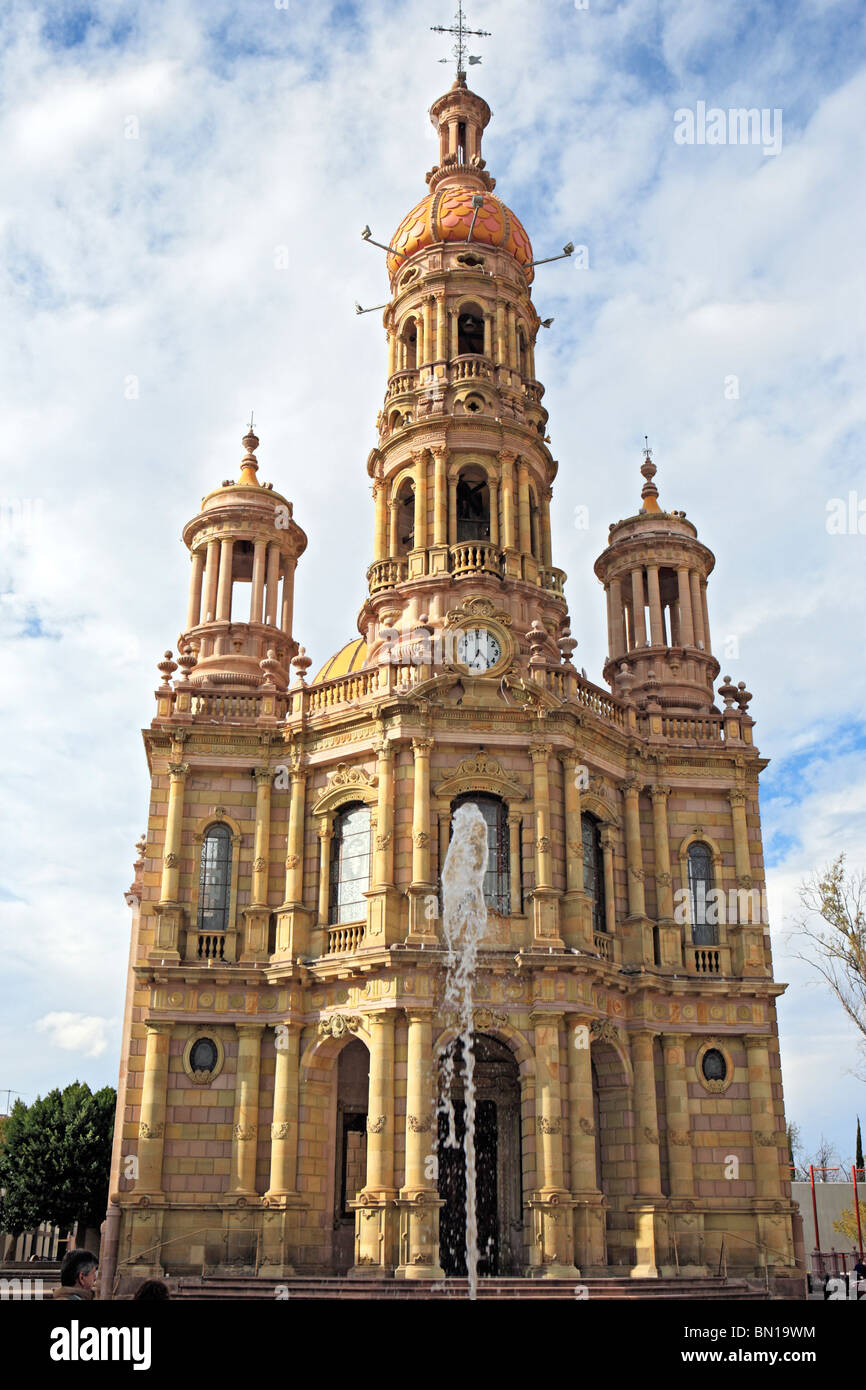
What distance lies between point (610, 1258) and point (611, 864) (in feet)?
31.4

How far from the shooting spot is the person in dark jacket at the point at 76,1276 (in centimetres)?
918

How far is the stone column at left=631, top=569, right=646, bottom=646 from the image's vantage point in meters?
42.2

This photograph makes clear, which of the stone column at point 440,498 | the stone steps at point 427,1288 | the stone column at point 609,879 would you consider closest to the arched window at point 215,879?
the stone steps at point 427,1288

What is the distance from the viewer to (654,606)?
4181 centimetres

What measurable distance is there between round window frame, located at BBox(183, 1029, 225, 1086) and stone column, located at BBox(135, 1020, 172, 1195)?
0.53 m

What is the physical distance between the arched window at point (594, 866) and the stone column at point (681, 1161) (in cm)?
349

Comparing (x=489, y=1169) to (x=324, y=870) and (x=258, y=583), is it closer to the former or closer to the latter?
(x=324, y=870)

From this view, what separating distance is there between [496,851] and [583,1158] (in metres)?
7.42

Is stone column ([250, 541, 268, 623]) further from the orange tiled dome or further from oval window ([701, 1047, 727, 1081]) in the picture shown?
oval window ([701, 1047, 727, 1081])

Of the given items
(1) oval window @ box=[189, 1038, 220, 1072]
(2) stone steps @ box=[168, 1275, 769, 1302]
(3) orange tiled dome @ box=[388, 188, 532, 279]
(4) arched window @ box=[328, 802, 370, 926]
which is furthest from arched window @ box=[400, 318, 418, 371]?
(2) stone steps @ box=[168, 1275, 769, 1302]

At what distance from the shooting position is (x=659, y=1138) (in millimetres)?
31922

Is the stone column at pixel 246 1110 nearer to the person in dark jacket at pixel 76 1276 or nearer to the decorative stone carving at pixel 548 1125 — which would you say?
the decorative stone carving at pixel 548 1125

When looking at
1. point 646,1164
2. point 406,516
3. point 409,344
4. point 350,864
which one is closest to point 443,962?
point 350,864
